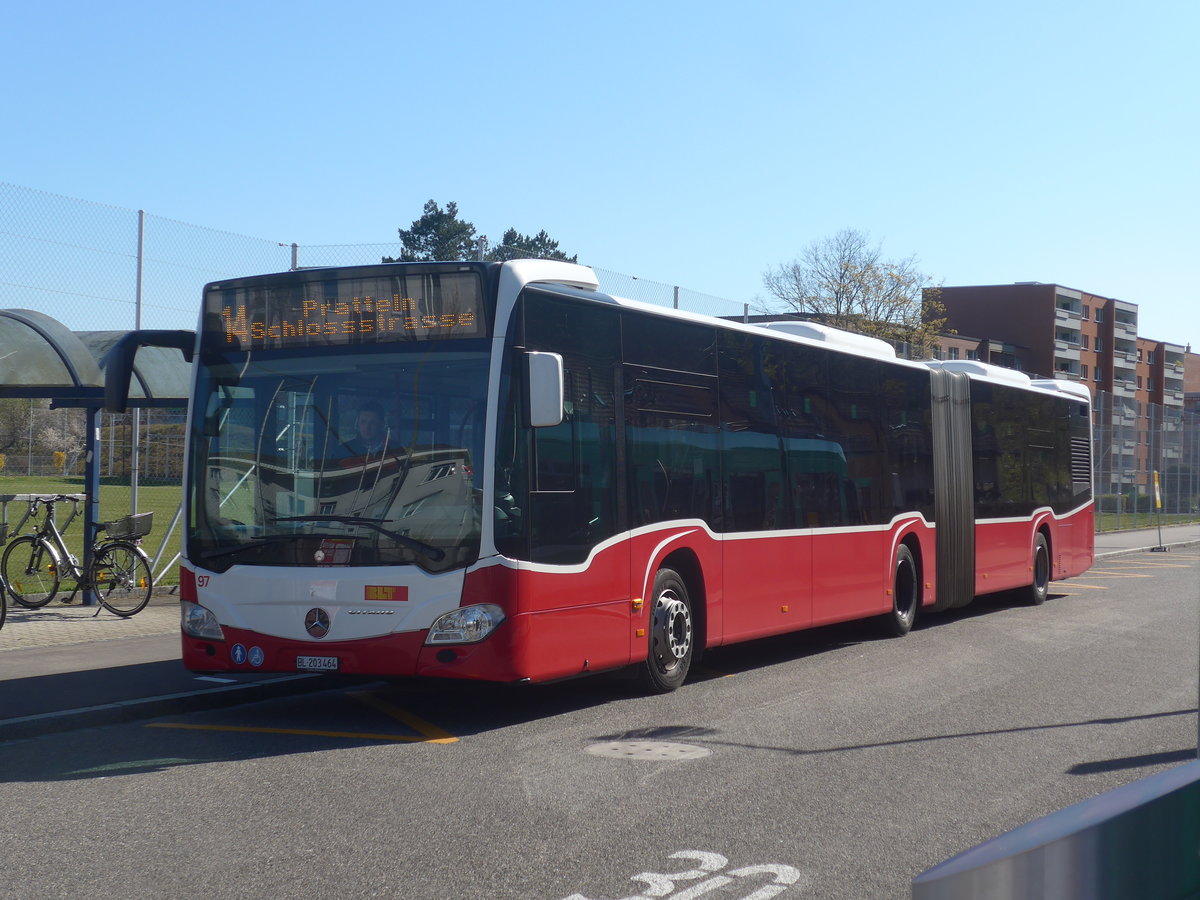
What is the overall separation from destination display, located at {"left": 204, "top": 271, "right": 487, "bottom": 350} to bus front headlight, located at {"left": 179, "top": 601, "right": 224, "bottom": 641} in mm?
1802

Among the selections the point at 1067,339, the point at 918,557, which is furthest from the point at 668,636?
the point at 1067,339

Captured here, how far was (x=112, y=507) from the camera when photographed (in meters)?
27.5

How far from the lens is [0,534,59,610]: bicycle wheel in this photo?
14227mm

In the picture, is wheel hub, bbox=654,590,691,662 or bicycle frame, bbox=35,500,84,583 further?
bicycle frame, bbox=35,500,84,583

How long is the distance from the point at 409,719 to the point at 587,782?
254cm

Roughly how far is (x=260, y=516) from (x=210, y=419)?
0.84 meters

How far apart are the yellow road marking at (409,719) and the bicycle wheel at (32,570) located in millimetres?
5695

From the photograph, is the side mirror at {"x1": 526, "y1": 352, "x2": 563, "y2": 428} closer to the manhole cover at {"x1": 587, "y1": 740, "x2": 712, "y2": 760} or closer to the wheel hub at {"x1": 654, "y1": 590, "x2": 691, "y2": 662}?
the manhole cover at {"x1": 587, "y1": 740, "x2": 712, "y2": 760}

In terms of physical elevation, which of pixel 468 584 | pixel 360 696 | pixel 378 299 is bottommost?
pixel 360 696

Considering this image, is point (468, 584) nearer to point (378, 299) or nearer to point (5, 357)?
point (378, 299)

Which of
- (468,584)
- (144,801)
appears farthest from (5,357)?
(144,801)

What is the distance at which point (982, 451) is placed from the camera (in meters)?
16.9

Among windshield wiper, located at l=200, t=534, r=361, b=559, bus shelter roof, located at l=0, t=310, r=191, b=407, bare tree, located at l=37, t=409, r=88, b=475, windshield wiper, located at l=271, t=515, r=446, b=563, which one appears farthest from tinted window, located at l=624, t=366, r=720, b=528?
bare tree, located at l=37, t=409, r=88, b=475

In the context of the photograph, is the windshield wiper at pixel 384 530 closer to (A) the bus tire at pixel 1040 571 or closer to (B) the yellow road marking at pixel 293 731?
(B) the yellow road marking at pixel 293 731
